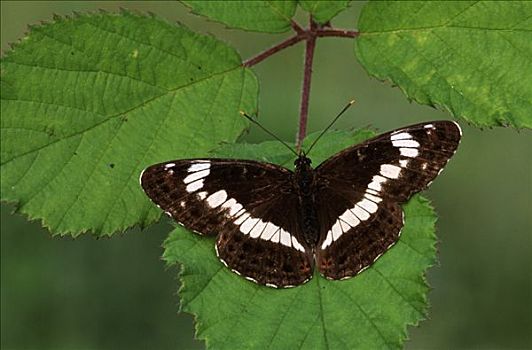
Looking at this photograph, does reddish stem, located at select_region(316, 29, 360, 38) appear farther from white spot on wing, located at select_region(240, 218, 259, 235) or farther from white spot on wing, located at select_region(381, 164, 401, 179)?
white spot on wing, located at select_region(240, 218, 259, 235)

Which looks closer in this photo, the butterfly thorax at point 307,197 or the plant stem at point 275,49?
the butterfly thorax at point 307,197

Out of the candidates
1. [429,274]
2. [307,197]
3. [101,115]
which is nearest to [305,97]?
[307,197]

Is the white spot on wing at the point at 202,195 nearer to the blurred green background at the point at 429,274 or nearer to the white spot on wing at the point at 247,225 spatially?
the white spot on wing at the point at 247,225

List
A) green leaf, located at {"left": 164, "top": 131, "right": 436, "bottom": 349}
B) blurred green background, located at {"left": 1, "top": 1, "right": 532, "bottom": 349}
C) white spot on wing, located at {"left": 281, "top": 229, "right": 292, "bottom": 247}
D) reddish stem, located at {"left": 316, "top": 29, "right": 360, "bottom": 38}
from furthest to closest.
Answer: blurred green background, located at {"left": 1, "top": 1, "right": 532, "bottom": 349} < reddish stem, located at {"left": 316, "top": 29, "right": 360, "bottom": 38} < white spot on wing, located at {"left": 281, "top": 229, "right": 292, "bottom": 247} < green leaf, located at {"left": 164, "top": 131, "right": 436, "bottom": 349}

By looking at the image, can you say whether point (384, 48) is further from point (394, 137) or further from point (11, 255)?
point (11, 255)

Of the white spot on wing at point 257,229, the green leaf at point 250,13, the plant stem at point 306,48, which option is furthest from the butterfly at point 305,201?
the green leaf at point 250,13

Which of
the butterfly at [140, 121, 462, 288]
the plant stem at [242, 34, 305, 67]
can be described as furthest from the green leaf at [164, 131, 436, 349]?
the plant stem at [242, 34, 305, 67]

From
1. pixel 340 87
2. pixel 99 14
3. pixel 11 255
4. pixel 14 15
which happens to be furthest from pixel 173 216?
pixel 14 15
